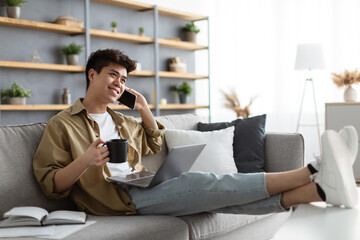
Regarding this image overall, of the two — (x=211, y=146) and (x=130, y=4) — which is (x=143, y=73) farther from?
(x=211, y=146)

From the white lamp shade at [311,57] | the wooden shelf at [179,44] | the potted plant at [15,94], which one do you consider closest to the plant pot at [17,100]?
the potted plant at [15,94]

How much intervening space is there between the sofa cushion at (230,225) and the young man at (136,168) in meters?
0.09

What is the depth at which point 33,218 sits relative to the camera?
1691 mm

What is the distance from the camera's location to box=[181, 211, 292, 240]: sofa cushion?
197 cm

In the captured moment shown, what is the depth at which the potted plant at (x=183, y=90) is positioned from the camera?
19.2 feet

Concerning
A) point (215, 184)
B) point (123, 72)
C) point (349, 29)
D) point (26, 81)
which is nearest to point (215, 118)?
point (349, 29)

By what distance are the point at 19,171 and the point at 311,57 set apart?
4.12m

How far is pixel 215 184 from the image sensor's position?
180cm

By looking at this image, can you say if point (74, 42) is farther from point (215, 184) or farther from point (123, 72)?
point (215, 184)

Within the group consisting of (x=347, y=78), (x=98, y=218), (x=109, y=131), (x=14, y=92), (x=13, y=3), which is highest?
(x=13, y=3)

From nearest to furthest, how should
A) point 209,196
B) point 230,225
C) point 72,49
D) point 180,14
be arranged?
point 209,196
point 230,225
point 72,49
point 180,14

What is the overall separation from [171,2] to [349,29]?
2.34 meters

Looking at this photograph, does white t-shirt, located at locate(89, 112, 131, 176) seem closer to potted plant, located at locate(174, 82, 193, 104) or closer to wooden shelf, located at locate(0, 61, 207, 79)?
wooden shelf, located at locate(0, 61, 207, 79)

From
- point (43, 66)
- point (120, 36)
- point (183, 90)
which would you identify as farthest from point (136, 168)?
point (183, 90)
